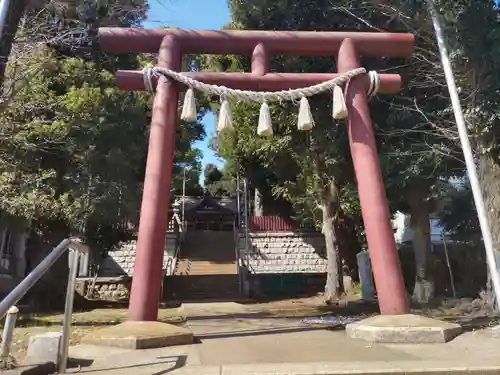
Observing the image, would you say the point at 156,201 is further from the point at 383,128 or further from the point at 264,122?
the point at 383,128

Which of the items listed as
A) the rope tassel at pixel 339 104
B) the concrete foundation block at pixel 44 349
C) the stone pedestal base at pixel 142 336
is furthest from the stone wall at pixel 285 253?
the concrete foundation block at pixel 44 349

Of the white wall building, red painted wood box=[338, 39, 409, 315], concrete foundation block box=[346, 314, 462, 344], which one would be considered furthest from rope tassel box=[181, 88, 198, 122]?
the white wall building

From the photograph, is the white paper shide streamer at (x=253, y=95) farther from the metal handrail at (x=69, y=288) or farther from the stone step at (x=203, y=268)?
the stone step at (x=203, y=268)

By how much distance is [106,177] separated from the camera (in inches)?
493

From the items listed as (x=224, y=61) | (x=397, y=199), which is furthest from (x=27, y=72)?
(x=224, y=61)

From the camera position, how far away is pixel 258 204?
93.3 ft

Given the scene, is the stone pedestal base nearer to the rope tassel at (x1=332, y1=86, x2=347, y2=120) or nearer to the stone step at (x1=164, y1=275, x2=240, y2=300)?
the rope tassel at (x1=332, y1=86, x2=347, y2=120)

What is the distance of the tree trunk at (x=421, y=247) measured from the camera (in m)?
12.6

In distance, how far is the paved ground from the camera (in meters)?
4.18

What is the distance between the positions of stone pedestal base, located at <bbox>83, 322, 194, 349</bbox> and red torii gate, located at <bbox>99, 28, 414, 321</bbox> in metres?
0.42

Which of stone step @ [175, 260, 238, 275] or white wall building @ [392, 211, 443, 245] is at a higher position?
white wall building @ [392, 211, 443, 245]

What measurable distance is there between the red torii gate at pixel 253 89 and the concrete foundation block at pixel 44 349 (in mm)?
2139

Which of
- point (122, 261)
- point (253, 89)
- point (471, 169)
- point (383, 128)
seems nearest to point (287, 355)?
point (471, 169)

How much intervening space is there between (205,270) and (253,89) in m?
15.7
